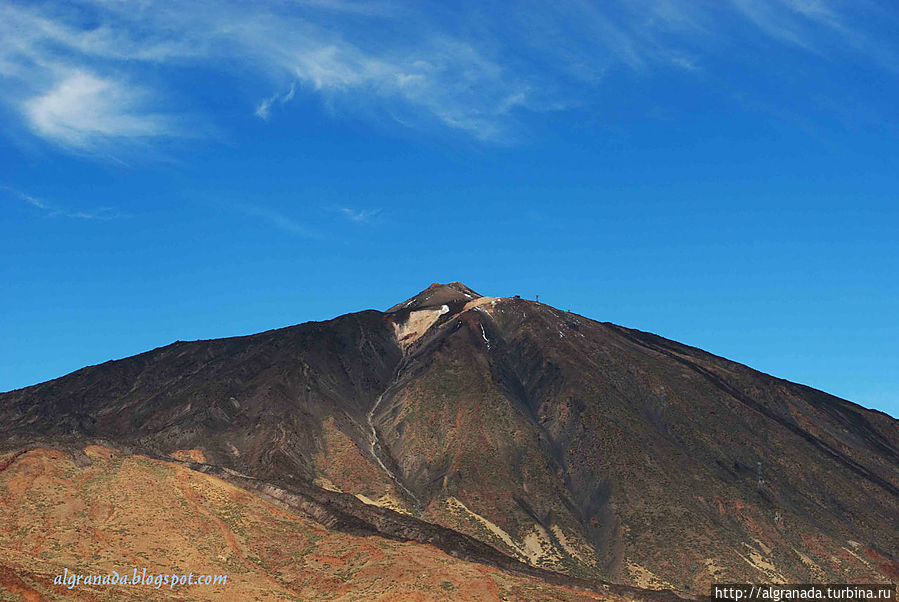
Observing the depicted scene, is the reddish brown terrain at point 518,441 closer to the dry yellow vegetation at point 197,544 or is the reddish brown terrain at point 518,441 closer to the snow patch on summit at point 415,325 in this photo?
the snow patch on summit at point 415,325

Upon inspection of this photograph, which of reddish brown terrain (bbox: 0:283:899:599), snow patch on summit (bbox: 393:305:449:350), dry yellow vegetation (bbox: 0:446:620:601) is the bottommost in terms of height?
dry yellow vegetation (bbox: 0:446:620:601)

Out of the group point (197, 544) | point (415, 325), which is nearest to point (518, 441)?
point (415, 325)

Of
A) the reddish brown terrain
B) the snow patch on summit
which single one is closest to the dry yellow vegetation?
the reddish brown terrain

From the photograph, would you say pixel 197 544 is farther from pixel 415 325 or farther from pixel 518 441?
pixel 415 325

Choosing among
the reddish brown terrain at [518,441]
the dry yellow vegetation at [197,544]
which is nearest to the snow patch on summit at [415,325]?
the reddish brown terrain at [518,441]

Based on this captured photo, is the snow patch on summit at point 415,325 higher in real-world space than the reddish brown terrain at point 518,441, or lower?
higher

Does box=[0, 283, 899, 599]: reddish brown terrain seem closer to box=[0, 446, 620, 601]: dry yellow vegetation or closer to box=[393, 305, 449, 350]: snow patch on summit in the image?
box=[393, 305, 449, 350]: snow patch on summit

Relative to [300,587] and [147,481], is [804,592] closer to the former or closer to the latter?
[300,587]

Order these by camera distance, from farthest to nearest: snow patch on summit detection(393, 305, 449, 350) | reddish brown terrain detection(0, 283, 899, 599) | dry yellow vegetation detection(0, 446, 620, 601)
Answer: snow patch on summit detection(393, 305, 449, 350) < reddish brown terrain detection(0, 283, 899, 599) < dry yellow vegetation detection(0, 446, 620, 601)

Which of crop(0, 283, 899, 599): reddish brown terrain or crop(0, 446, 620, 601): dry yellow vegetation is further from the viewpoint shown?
crop(0, 283, 899, 599): reddish brown terrain
